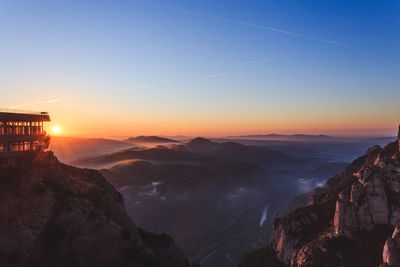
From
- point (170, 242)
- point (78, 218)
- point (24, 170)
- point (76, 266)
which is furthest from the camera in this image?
point (170, 242)

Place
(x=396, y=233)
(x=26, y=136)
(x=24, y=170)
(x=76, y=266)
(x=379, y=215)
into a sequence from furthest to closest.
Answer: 1. (x=26, y=136)
2. (x=379, y=215)
3. (x=24, y=170)
4. (x=76, y=266)
5. (x=396, y=233)

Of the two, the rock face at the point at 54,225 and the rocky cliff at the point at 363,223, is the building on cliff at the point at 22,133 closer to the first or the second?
the rock face at the point at 54,225

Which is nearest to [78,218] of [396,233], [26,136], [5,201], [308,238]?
[5,201]

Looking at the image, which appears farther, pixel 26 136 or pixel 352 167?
pixel 352 167

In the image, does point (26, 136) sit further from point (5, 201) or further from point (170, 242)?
point (170, 242)

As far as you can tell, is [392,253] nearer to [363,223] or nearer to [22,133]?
[363,223]

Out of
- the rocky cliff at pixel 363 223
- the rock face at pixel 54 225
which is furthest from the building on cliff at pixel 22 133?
the rocky cliff at pixel 363 223
